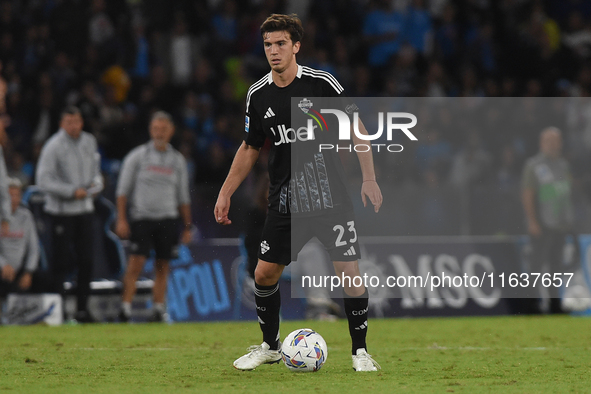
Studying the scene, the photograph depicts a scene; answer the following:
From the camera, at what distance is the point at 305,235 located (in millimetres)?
5559

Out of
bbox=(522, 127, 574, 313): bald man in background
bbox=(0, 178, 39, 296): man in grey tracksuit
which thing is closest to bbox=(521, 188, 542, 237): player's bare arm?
bbox=(522, 127, 574, 313): bald man in background

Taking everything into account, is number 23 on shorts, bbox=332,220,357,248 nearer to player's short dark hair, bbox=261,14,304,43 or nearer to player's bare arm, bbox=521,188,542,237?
player's short dark hair, bbox=261,14,304,43

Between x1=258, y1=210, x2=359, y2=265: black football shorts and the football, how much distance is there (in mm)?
489

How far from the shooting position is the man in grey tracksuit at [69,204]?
9562mm

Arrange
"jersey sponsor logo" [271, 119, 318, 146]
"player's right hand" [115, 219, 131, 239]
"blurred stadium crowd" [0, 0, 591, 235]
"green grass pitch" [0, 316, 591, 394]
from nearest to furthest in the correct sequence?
"green grass pitch" [0, 316, 591, 394]
"jersey sponsor logo" [271, 119, 318, 146]
"player's right hand" [115, 219, 131, 239]
"blurred stadium crowd" [0, 0, 591, 235]

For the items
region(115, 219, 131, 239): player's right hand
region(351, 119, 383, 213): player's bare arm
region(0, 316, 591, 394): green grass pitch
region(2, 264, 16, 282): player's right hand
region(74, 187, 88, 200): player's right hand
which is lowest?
region(0, 316, 591, 394): green grass pitch

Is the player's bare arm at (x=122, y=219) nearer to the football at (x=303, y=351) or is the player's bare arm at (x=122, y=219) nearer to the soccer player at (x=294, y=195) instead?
the soccer player at (x=294, y=195)

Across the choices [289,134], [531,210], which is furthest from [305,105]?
[531,210]

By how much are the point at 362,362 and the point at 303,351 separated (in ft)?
1.26

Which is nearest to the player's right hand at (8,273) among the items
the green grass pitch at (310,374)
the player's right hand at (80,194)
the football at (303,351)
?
the green grass pitch at (310,374)

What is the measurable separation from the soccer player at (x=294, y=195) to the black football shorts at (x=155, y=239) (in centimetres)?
406

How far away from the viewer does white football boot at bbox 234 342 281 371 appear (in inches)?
220

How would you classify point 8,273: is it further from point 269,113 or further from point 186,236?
point 269,113

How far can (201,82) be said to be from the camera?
12.7m
